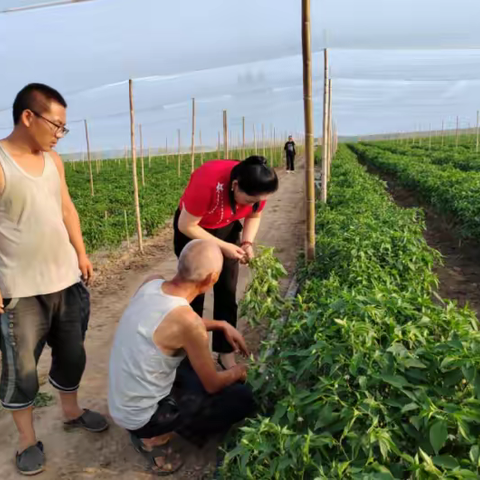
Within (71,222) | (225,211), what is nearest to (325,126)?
(225,211)

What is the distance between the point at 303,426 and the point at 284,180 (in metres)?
16.7

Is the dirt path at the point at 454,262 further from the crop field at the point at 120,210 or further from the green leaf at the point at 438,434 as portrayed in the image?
the crop field at the point at 120,210

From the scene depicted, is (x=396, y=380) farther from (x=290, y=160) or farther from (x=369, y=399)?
(x=290, y=160)

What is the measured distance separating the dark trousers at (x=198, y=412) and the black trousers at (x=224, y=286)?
766 mm

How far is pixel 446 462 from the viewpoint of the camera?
1.53 meters

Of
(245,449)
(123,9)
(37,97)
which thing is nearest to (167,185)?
(123,9)

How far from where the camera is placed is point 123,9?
4469 millimetres

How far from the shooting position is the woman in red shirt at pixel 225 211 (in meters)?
2.85

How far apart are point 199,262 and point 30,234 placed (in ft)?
2.94

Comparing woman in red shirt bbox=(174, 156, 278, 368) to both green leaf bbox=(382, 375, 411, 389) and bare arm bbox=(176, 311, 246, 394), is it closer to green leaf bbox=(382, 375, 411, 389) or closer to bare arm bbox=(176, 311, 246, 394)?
bare arm bbox=(176, 311, 246, 394)

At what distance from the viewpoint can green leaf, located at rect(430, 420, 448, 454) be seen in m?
1.55

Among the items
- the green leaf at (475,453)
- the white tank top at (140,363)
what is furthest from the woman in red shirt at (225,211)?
the green leaf at (475,453)

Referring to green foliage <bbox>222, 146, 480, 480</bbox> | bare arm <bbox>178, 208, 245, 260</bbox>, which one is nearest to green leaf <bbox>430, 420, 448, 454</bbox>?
green foliage <bbox>222, 146, 480, 480</bbox>

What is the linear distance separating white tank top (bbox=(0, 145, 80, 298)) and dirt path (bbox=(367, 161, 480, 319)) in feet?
10.2
